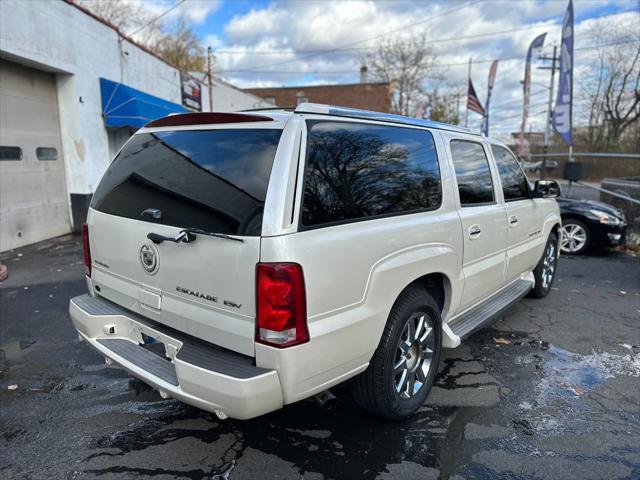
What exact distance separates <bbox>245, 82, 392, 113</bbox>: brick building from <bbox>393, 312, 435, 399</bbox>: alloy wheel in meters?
34.3

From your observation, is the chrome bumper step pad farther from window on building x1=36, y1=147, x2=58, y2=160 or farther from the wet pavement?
window on building x1=36, y1=147, x2=58, y2=160

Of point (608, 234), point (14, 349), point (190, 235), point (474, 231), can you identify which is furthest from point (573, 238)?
point (14, 349)

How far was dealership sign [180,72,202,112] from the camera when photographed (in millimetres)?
14595

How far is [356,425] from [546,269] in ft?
12.7

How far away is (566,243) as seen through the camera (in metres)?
8.26

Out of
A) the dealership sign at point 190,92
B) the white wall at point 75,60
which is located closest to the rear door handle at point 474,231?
the white wall at point 75,60

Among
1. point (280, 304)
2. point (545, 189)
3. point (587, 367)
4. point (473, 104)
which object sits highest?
point (473, 104)

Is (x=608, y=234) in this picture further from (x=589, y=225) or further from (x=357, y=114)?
(x=357, y=114)

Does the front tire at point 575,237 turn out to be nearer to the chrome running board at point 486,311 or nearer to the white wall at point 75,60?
the chrome running board at point 486,311

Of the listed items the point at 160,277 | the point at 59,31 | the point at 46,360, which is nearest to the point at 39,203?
the point at 59,31

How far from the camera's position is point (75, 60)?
8.77m

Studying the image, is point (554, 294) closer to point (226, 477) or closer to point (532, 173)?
point (226, 477)

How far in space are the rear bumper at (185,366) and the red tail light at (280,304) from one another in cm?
17

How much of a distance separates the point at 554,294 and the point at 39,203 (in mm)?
8943
